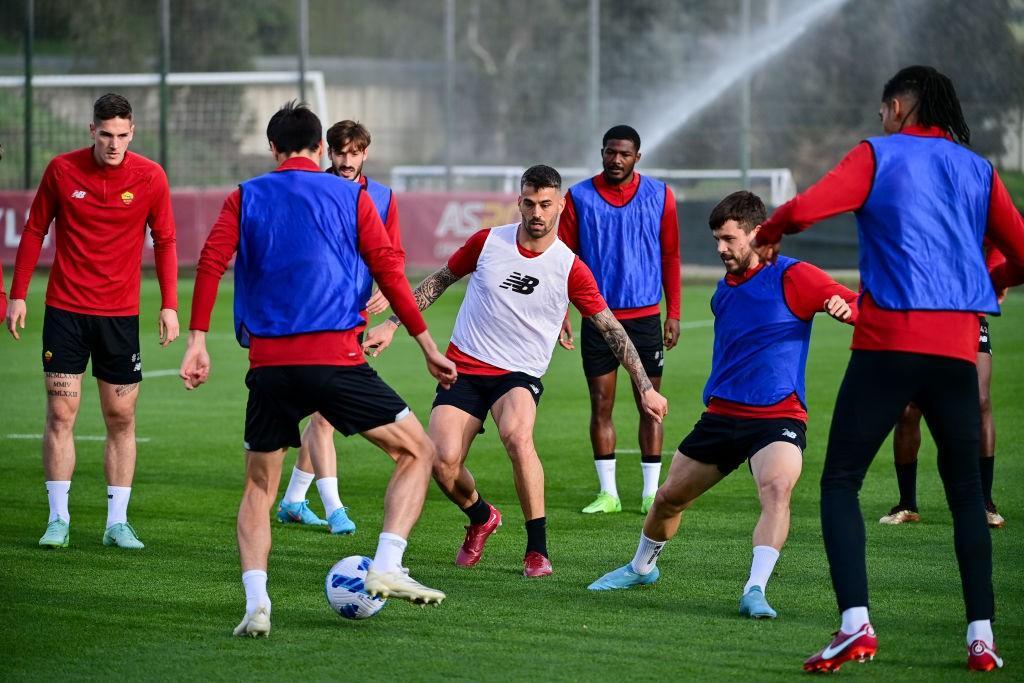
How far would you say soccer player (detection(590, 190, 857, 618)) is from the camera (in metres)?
6.66

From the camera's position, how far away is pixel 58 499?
836 cm

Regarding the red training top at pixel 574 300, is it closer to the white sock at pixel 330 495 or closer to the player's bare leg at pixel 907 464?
the white sock at pixel 330 495

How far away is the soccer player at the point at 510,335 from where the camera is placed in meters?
7.65

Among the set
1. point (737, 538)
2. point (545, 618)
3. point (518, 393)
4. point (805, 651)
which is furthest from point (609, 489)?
point (805, 651)

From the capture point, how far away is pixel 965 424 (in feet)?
18.6

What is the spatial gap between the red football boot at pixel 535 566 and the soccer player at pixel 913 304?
2.05m

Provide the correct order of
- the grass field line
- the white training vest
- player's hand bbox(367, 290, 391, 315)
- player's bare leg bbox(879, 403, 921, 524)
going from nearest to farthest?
player's hand bbox(367, 290, 391, 315) → the white training vest → player's bare leg bbox(879, 403, 921, 524) → the grass field line

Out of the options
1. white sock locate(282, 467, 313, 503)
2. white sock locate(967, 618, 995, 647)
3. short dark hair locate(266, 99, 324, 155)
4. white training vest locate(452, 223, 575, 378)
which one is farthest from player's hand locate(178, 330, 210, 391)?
white sock locate(967, 618, 995, 647)

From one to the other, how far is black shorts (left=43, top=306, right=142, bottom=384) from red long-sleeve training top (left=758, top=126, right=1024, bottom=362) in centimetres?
419

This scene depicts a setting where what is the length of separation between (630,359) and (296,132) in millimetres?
2138

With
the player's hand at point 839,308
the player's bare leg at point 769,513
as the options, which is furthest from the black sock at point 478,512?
the player's hand at point 839,308

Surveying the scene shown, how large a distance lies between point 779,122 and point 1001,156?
5.44 metres

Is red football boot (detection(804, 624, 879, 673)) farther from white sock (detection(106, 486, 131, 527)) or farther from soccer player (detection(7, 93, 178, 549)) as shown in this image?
white sock (detection(106, 486, 131, 527))

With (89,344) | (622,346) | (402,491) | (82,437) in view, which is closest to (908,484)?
(622,346)
